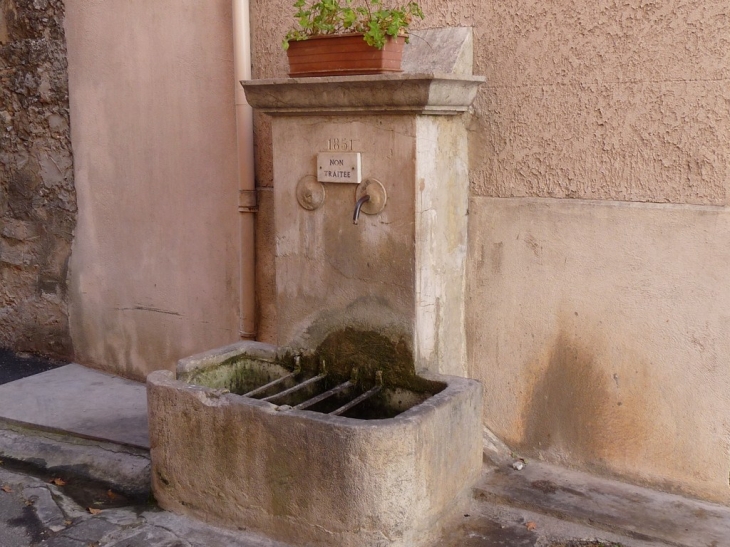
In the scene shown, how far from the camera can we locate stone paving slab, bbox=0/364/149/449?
4457mm

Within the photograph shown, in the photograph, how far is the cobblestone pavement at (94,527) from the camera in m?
3.37

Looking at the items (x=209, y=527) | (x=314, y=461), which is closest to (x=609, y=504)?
(x=314, y=461)

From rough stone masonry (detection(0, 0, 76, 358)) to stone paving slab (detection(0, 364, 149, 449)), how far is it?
49 centimetres

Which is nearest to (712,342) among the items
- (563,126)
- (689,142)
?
(689,142)

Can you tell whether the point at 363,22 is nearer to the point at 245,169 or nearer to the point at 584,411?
the point at 245,169

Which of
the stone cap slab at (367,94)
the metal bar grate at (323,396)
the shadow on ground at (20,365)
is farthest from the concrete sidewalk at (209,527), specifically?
the stone cap slab at (367,94)

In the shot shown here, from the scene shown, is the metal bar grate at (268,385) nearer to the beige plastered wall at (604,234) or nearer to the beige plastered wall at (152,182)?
the beige plastered wall at (604,234)

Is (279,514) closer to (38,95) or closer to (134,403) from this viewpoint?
(134,403)

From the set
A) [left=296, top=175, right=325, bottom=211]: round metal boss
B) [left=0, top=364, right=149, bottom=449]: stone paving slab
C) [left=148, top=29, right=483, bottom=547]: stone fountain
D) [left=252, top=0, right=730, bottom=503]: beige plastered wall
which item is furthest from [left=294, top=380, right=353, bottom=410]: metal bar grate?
[left=0, top=364, right=149, bottom=449]: stone paving slab

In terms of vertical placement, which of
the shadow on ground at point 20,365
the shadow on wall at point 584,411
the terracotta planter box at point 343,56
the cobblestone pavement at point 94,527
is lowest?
the cobblestone pavement at point 94,527

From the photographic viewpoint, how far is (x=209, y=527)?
347 cm

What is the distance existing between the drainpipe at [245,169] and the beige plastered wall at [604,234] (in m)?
1.10

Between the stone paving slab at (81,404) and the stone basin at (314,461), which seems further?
the stone paving slab at (81,404)

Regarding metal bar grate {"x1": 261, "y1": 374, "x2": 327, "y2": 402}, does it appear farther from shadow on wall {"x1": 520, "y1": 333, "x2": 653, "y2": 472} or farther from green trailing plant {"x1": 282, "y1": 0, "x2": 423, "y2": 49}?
green trailing plant {"x1": 282, "y1": 0, "x2": 423, "y2": 49}
